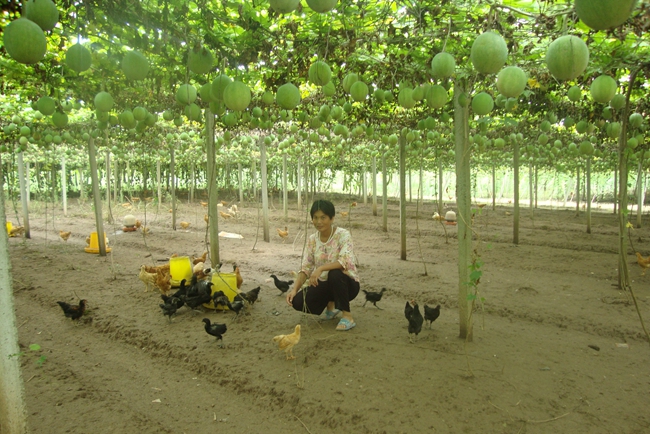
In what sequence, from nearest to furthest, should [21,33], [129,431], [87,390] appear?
[21,33] < [129,431] < [87,390]

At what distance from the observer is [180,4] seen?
3113mm

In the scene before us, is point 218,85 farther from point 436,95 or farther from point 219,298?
point 219,298

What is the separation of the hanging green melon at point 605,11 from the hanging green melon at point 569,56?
0.66 meters

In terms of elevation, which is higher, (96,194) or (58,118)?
(58,118)

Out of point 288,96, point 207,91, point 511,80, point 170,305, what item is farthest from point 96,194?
point 511,80

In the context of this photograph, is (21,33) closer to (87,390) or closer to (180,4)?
(180,4)

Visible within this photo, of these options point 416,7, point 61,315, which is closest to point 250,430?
point 416,7

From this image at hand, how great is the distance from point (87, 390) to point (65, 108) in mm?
3785

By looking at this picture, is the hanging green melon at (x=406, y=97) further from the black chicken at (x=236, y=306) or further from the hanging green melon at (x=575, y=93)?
the black chicken at (x=236, y=306)

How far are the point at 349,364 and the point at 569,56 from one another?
9.25 feet

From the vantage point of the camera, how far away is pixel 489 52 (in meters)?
2.18

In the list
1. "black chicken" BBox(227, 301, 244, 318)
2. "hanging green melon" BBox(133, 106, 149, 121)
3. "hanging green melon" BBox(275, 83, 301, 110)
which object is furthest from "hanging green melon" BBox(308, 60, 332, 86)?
"black chicken" BBox(227, 301, 244, 318)

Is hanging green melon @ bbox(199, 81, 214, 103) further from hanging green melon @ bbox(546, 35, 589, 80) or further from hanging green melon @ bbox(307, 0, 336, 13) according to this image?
hanging green melon @ bbox(546, 35, 589, 80)

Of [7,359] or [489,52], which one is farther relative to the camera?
[489,52]
